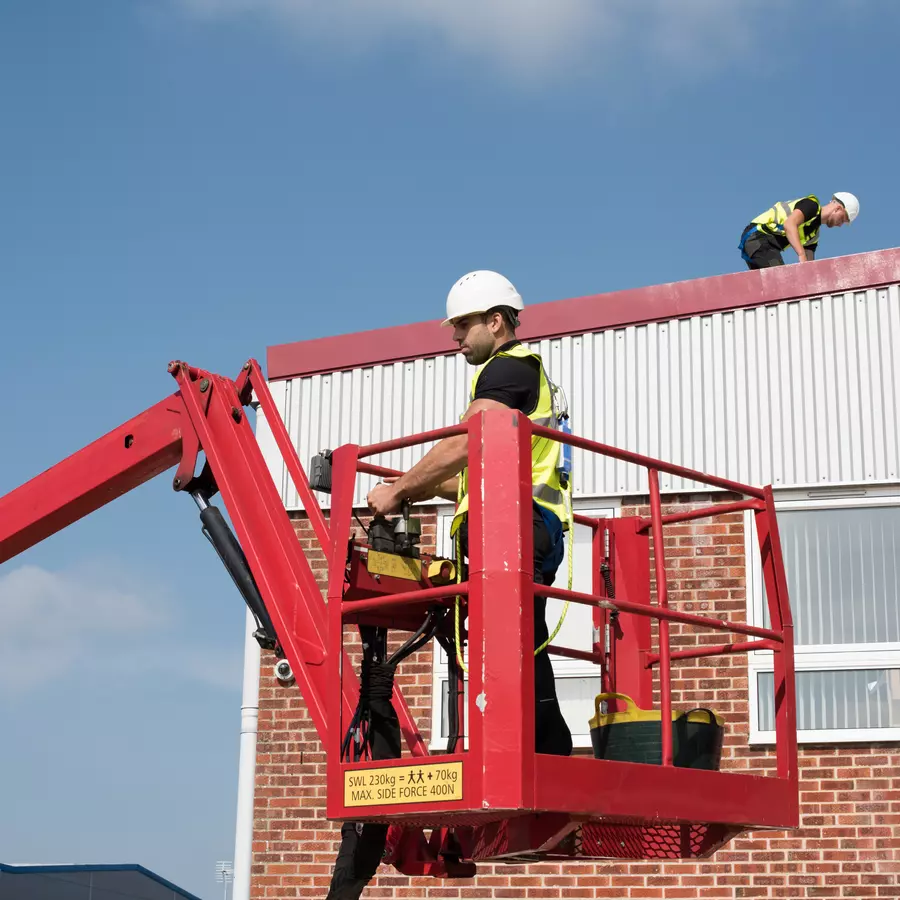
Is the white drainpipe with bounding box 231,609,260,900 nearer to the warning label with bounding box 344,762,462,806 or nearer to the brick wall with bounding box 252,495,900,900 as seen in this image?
the brick wall with bounding box 252,495,900,900

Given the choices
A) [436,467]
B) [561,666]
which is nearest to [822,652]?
[561,666]

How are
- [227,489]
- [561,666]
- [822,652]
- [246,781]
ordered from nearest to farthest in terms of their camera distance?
[227,489]
[822,652]
[561,666]
[246,781]

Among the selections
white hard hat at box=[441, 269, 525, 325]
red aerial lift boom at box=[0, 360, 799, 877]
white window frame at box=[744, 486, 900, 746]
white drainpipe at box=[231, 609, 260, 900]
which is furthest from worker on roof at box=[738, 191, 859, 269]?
white hard hat at box=[441, 269, 525, 325]

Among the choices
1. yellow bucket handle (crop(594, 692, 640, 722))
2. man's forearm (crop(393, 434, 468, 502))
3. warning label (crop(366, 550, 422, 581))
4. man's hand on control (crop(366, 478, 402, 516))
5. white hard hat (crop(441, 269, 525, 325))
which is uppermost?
white hard hat (crop(441, 269, 525, 325))

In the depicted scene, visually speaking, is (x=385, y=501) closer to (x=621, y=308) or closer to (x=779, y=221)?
(x=621, y=308)

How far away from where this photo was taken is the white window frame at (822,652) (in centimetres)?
1117

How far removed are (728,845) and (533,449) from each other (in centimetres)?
564

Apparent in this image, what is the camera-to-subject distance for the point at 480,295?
6.84 metres

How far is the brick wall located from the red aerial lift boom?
4059 mm

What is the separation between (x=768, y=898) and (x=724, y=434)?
3658mm

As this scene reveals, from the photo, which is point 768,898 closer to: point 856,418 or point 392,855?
point 856,418

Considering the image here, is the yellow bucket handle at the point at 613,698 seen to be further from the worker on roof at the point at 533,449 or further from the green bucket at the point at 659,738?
the worker on roof at the point at 533,449

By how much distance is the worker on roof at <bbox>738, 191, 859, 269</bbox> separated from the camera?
554 inches

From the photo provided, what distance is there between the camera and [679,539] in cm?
1194
